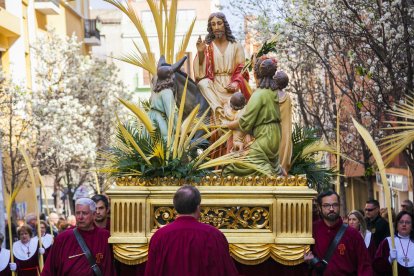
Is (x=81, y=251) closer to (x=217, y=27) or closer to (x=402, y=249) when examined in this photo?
(x=402, y=249)

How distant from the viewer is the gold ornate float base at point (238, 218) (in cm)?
1231

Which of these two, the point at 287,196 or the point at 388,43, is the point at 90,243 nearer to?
the point at 287,196

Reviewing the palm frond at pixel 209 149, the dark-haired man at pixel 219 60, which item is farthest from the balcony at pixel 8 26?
the palm frond at pixel 209 149

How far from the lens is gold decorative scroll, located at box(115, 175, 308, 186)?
40.9 feet

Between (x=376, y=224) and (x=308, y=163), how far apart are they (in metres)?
2.06

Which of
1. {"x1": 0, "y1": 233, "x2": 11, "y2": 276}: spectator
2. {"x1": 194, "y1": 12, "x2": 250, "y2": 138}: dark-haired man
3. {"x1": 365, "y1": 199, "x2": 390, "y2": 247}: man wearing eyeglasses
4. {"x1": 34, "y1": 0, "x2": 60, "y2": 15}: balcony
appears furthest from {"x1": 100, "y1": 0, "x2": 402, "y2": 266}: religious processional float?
{"x1": 34, "y1": 0, "x2": 60, "y2": 15}: balcony

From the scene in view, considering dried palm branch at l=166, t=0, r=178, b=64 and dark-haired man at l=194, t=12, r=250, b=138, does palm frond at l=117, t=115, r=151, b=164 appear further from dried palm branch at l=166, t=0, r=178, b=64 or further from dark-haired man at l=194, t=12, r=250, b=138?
dark-haired man at l=194, t=12, r=250, b=138

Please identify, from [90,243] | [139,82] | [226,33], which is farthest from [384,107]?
[139,82]

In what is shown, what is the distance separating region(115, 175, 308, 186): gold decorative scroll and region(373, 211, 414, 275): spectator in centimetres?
164

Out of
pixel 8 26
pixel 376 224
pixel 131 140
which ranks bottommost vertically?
pixel 376 224

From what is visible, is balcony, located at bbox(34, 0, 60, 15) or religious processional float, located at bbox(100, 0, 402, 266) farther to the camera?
balcony, located at bbox(34, 0, 60, 15)

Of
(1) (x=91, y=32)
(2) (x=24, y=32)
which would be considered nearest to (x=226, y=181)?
(2) (x=24, y=32)

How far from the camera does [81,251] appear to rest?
12328 mm

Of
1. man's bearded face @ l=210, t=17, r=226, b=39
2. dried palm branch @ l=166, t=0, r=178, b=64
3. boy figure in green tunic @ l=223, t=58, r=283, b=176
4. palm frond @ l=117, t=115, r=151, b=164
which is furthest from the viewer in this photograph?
man's bearded face @ l=210, t=17, r=226, b=39
